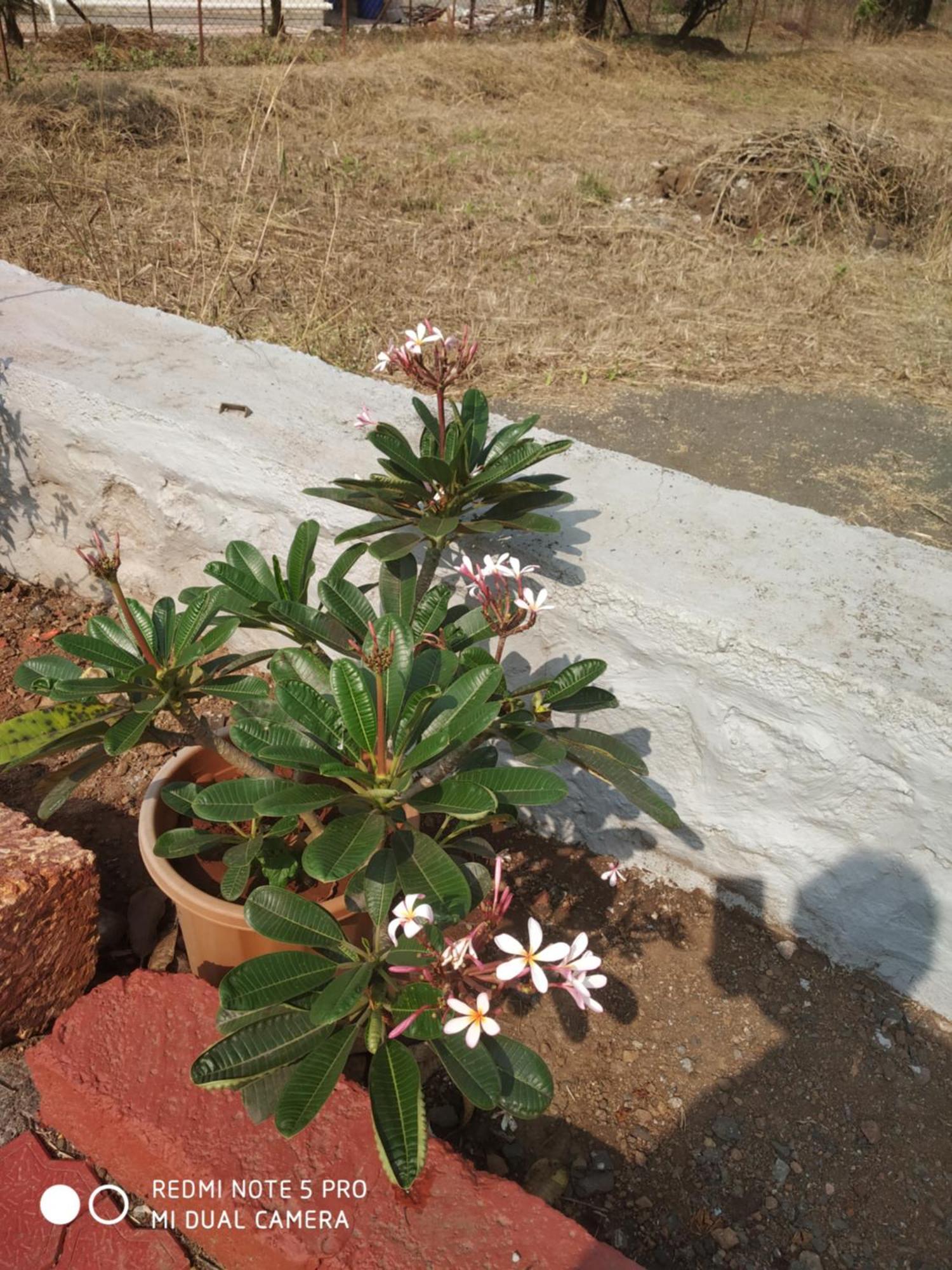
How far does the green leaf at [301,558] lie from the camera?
1739mm

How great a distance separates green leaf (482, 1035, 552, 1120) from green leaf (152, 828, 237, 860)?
1.92 ft

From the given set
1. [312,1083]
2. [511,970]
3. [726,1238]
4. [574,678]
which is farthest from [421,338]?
[726,1238]

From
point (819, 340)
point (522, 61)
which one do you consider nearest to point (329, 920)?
point (819, 340)

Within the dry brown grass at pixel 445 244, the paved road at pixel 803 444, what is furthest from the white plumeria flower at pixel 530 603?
the dry brown grass at pixel 445 244

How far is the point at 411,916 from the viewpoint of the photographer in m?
1.29

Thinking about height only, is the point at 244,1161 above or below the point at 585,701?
below

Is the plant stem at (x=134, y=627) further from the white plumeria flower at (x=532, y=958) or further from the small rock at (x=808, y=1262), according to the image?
the small rock at (x=808, y=1262)

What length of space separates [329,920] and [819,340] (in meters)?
3.64

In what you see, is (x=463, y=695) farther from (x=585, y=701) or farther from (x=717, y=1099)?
(x=717, y=1099)

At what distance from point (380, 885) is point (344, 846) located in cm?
10

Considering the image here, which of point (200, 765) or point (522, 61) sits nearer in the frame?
point (200, 765)

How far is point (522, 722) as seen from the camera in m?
1.62

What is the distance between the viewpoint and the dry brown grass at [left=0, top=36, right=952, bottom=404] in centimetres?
400

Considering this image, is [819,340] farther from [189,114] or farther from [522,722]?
[189,114]
